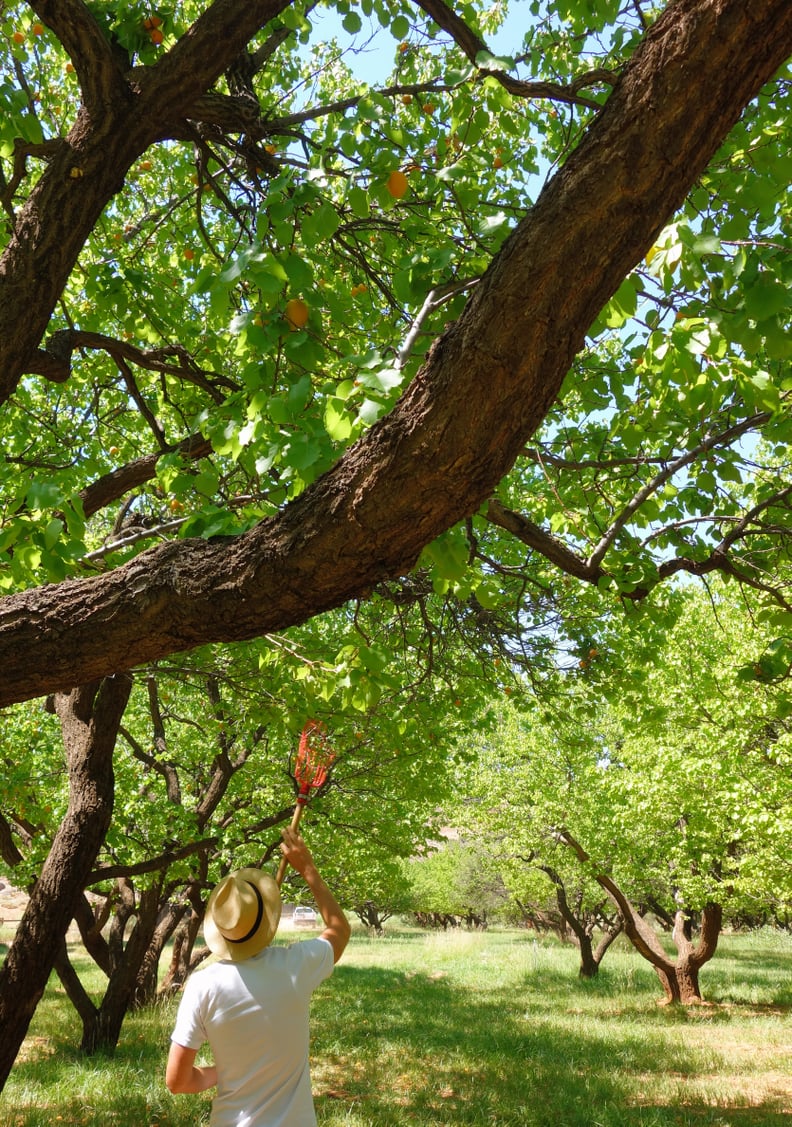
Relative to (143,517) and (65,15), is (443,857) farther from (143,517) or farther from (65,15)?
(65,15)

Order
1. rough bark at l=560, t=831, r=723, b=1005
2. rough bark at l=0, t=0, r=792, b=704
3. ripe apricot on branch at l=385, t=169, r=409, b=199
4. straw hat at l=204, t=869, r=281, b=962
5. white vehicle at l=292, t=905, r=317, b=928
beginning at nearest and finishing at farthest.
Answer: rough bark at l=0, t=0, r=792, b=704 → straw hat at l=204, t=869, r=281, b=962 → ripe apricot on branch at l=385, t=169, r=409, b=199 → rough bark at l=560, t=831, r=723, b=1005 → white vehicle at l=292, t=905, r=317, b=928

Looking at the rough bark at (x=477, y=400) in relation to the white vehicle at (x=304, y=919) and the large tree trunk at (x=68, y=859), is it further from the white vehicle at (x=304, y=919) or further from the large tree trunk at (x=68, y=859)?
the white vehicle at (x=304, y=919)

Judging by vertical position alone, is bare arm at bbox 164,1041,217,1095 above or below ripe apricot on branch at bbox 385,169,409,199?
below

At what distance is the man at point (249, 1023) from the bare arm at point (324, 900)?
11 centimetres

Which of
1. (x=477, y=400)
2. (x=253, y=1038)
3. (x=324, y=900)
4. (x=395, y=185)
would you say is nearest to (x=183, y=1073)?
(x=253, y=1038)

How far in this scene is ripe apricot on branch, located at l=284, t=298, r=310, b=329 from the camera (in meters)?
2.84

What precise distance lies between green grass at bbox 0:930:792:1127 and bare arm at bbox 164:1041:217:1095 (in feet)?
16.9

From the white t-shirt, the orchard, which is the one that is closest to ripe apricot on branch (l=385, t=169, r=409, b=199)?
the orchard

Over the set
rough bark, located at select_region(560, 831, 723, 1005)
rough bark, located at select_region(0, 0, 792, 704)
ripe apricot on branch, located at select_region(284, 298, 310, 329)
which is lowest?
rough bark, located at select_region(560, 831, 723, 1005)

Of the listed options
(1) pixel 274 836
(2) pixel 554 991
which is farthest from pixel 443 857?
(1) pixel 274 836

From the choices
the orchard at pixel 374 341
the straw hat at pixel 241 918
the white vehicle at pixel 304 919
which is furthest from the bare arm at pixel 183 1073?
the white vehicle at pixel 304 919

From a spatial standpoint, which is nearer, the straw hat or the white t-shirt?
the white t-shirt

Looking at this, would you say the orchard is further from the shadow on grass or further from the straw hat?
the shadow on grass

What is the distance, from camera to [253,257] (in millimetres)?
2604
